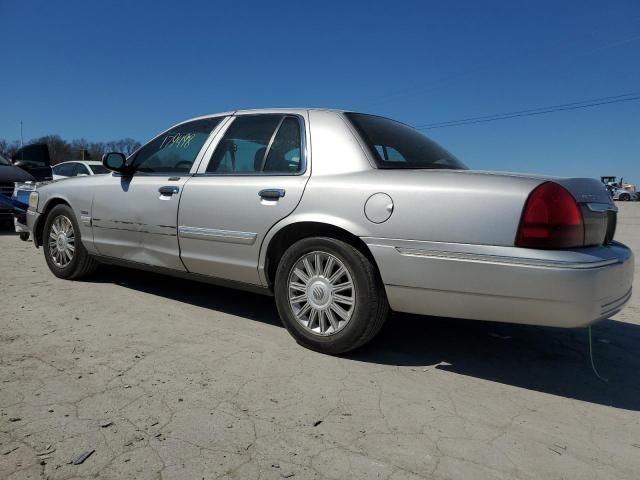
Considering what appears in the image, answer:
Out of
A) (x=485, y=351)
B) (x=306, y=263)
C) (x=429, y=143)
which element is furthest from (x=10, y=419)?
(x=429, y=143)

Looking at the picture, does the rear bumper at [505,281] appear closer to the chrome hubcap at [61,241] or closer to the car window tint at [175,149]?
the car window tint at [175,149]

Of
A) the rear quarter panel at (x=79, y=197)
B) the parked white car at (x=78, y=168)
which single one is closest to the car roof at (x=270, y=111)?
the rear quarter panel at (x=79, y=197)

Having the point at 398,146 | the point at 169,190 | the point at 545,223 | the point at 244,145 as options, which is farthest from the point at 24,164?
the point at 545,223

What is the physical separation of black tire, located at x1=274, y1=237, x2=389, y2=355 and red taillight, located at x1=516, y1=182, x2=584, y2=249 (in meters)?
0.84

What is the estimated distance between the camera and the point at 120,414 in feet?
7.41

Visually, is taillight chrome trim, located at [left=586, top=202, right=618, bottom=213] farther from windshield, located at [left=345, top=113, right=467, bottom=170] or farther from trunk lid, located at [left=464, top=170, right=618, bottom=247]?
windshield, located at [left=345, top=113, right=467, bottom=170]

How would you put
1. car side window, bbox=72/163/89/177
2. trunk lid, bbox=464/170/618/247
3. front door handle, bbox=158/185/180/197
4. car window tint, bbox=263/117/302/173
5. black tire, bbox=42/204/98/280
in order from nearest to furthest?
trunk lid, bbox=464/170/618/247 → car window tint, bbox=263/117/302/173 → front door handle, bbox=158/185/180/197 → black tire, bbox=42/204/98/280 → car side window, bbox=72/163/89/177

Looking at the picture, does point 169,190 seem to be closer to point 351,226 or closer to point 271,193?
point 271,193

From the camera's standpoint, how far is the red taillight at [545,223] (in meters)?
2.45

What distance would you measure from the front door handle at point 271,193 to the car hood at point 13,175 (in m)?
8.66

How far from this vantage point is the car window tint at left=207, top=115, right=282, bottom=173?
11.9 feet

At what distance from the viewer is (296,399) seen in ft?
8.21

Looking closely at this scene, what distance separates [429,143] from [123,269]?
3652 millimetres

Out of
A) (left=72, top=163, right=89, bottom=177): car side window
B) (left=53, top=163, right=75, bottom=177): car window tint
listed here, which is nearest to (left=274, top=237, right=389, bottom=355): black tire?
(left=72, top=163, right=89, bottom=177): car side window
